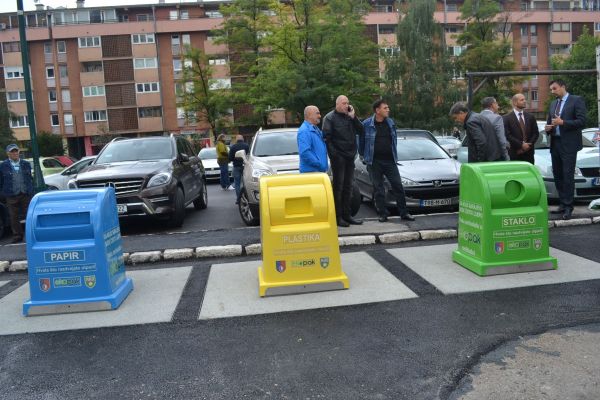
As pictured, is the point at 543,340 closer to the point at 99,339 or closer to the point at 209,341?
the point at 209,341

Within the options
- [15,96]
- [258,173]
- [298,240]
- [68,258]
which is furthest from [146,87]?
[298,240]

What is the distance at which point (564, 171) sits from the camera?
25.6 ft

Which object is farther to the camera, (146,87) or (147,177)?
(146,87)

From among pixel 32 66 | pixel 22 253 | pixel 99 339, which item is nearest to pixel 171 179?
pixel 22 253

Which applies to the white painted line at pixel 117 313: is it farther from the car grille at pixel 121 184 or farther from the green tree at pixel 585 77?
the green tree at pixel 585 77

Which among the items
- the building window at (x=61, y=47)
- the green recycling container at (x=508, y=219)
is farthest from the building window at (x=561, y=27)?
the green recycling container at (x=508, y=219)

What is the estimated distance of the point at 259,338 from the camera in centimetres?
426

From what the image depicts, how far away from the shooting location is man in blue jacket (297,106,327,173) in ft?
23.8

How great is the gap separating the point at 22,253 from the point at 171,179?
8.76 ft

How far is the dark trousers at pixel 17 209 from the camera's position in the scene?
9.29 m

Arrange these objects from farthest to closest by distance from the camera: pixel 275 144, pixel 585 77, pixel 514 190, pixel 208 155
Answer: pixel 585 77 < pixel 208 155 < pixel 275 144 < pixel 514 190

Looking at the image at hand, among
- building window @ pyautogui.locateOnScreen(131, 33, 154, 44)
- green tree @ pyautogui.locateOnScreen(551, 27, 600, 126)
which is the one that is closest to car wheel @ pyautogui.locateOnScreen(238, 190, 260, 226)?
green tree @ pyautogui.locateOnScreen(551, 27, 600, 126)

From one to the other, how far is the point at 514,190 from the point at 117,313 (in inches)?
167

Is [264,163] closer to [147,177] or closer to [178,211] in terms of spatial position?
[178,211]
